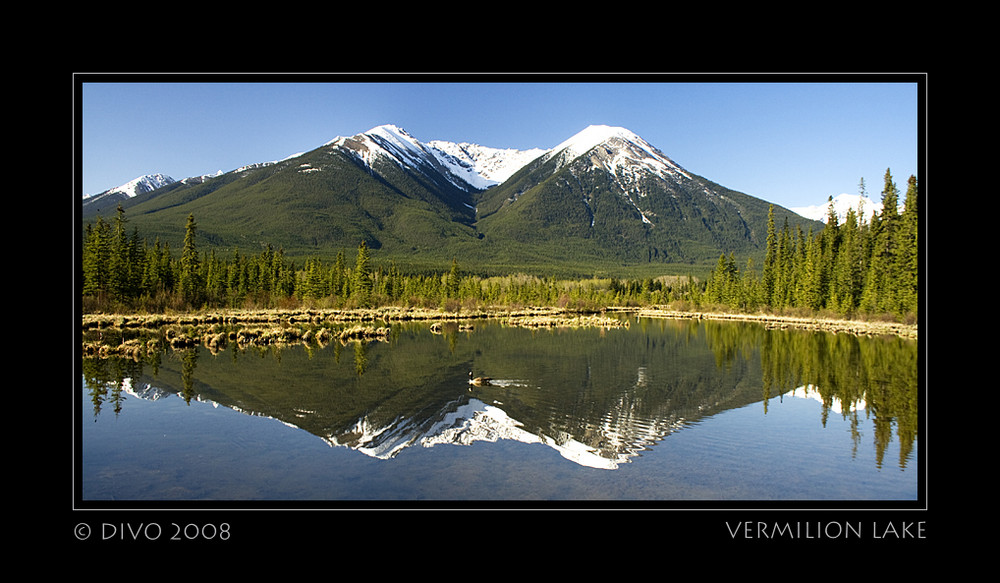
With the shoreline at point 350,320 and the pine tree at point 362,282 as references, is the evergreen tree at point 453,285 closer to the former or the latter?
the shoreline at point 350,320

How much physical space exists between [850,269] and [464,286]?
62.9 meters

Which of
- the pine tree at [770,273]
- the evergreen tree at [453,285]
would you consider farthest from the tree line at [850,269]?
the evergreen tree at [453,285]

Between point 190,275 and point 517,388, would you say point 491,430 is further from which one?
point 190,275

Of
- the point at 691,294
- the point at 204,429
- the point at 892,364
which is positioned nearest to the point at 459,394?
the point at 204,429

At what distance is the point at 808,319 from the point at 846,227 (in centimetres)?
1410

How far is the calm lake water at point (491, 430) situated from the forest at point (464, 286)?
95.5 feet

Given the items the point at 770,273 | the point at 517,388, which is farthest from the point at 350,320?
the point at 770,273
